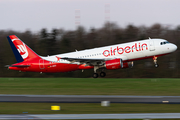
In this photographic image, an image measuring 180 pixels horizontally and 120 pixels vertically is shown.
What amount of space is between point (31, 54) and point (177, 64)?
85.0ft

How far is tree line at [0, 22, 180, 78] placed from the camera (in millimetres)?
44191

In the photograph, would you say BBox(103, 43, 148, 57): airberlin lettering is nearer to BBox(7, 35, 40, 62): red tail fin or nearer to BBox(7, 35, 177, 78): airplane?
BBox(7, 35, 177, 78): airplane

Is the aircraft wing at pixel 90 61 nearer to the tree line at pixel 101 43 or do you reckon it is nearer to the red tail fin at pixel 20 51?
the red tail fin at pixel 20 51

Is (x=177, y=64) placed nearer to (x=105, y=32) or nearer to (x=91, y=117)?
(x=105, y=32)

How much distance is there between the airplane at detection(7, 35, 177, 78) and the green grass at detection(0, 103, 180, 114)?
14.9 m

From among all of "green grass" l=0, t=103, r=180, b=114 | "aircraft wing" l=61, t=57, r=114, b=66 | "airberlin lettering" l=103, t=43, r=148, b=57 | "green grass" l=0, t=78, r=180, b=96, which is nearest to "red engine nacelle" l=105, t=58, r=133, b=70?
"aircraft wing" l=61, t=57, r=114, b=66

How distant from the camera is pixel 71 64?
30.8 m

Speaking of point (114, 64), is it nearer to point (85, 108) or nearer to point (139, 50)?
point (139, 50)

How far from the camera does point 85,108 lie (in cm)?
1152

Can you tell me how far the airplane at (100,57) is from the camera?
28500mm

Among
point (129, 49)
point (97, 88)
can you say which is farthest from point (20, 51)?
point (97, 88)

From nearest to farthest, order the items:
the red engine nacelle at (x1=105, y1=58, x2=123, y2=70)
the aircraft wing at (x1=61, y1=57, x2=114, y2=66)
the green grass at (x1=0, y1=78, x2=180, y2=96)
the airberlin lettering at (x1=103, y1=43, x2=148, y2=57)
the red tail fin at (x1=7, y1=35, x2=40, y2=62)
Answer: the green grass at (x1=0, y1=78, x2=180, y2=96) → the red engine nacelle at (x1=105, y1=58, x2=123, y2=70) → the airberlin lettering at (x1=103, y1=43, x2=148, y2=57) → the aircraft wing at (x1=61, y1=57, x2=114, y2=66) → the red tail fin at (x1=7, y1=35, x2=40, y2=62)

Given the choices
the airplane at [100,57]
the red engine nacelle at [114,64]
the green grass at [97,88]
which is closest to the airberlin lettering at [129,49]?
the airplane at [100,57]

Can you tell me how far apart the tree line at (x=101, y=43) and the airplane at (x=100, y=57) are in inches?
554
